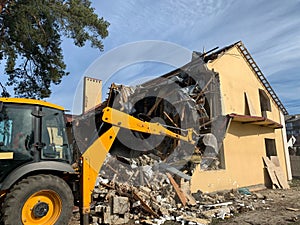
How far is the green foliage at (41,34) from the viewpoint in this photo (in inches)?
368

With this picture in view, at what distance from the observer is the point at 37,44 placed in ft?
33.7

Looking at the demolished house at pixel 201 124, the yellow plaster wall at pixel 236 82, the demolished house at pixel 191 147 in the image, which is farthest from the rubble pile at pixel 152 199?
the yellow plaster wall at pixel 236 82

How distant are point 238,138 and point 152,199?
6018 mm

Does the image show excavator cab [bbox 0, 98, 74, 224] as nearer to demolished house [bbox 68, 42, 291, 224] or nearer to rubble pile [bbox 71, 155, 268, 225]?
demolished house [bbox 68, 42, 291, 224]

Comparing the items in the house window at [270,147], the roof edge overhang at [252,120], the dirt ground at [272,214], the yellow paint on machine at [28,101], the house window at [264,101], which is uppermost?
the house window at [264,101]

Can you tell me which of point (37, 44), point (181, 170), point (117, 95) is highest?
point (37, 44)

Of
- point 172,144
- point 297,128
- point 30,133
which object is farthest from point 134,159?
point 297,128

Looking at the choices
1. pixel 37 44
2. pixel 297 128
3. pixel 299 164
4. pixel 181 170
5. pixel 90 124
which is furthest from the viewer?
pixel 297 128

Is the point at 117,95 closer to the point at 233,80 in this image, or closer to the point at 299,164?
the point at 233,80

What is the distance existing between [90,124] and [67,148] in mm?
6818

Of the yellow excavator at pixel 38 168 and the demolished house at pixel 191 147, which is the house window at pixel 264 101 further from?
the yellow excavator at pixel 38 168

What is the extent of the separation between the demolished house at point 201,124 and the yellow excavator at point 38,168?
10.6 feet

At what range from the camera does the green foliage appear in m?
9.34

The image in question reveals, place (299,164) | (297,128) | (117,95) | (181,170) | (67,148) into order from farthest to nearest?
1. (297,128)
2. (299,164)
3. (117,95)
4. (181,170)
5. (67,148)
